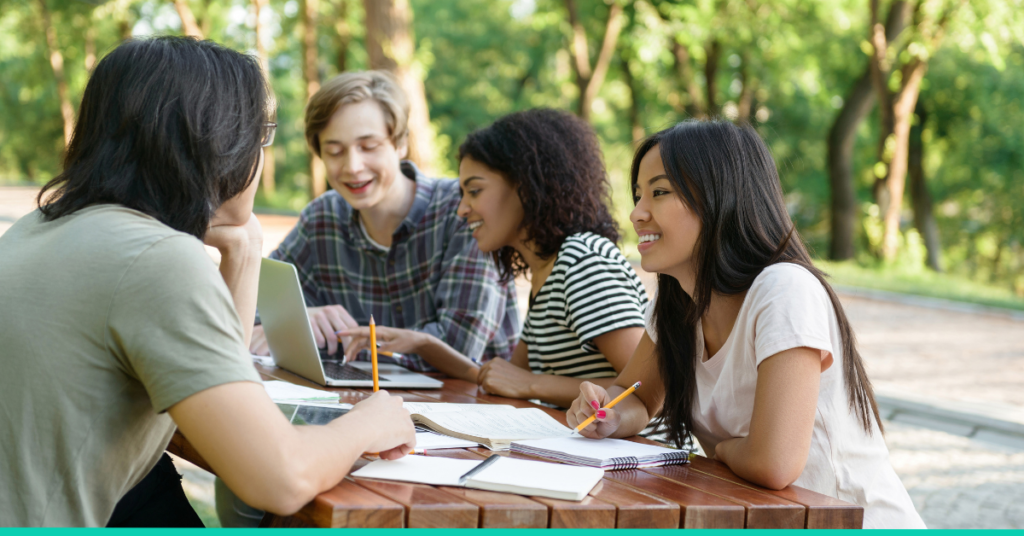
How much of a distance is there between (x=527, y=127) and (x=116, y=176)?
5.14 feet

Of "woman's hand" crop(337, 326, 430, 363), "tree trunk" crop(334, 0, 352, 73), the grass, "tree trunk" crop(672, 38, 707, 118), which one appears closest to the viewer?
"woman's hand" crop(337, 326, 430, 363)

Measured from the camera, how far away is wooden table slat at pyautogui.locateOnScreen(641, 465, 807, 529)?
4.98 feet

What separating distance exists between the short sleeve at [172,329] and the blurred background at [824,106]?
1294 mm

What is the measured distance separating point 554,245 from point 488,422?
93cm

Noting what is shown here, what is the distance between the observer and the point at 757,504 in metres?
1.53

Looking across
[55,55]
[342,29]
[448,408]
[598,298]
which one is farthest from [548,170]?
[55,55]

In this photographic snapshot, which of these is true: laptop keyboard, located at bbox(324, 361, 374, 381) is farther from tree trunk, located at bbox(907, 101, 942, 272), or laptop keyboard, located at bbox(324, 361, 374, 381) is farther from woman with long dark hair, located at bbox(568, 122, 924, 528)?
tree trunk, located at bbox(907, 101, 942, 272)

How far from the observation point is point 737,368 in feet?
6.30

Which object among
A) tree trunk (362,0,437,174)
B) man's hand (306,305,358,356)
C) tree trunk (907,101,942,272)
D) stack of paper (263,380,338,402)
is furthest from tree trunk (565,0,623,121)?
stack of paper (263,380,338,402)

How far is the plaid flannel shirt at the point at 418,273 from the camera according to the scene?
3.12 metres

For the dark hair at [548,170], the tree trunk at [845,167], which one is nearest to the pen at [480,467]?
the dark hair at [548,170]

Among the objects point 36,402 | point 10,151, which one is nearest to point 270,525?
point 36,402

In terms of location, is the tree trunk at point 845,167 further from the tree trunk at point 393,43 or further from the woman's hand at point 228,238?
the woman's hand at point 228,238

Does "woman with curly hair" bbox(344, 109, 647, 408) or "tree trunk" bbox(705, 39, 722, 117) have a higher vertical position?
"tree trunk" bbox(705, 39, 722, 117)
